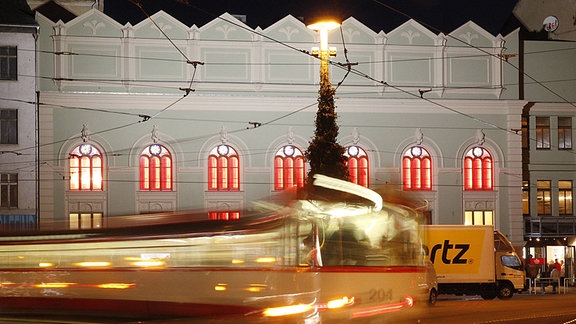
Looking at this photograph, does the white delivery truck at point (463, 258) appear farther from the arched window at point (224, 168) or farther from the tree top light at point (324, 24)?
the tree top light at point (324, 24)

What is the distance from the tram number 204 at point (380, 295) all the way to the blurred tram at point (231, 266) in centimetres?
1

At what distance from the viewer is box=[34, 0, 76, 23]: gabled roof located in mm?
49750

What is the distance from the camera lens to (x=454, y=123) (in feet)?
155

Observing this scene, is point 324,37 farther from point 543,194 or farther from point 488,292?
point 543,194

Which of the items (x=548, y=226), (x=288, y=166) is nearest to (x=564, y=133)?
(x=548, y=226)

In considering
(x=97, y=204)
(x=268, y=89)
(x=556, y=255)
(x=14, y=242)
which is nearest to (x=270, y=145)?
(x=268, y=89)

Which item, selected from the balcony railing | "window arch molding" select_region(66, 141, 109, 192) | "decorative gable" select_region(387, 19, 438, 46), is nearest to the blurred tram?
"window arch molding" select_region(66, 141, 109, 192)

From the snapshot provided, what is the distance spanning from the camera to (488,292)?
40.2m

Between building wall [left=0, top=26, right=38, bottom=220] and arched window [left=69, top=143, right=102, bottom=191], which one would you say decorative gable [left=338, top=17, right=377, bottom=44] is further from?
building wall [left=0, top=26, right=38, bottom=220]

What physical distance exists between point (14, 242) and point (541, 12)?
41.5 metres

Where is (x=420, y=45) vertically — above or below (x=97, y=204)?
above

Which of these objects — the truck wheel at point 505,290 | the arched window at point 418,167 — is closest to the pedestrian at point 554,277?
the truck wheel at point 505,290

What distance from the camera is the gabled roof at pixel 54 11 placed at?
49750mm

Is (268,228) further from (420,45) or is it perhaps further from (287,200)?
(420,45)
